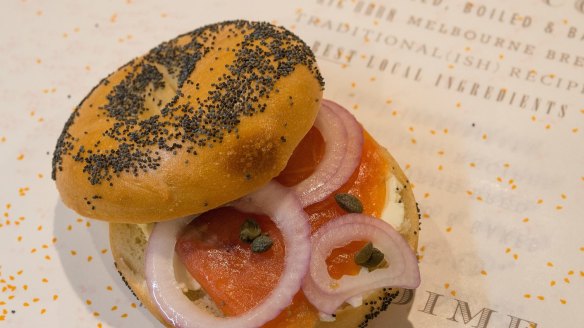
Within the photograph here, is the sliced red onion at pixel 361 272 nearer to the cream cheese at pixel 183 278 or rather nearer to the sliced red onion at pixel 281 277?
the sliced red onion at pixel 281 277

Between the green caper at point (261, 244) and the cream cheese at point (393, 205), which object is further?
the cream cheese at point (393, 205)

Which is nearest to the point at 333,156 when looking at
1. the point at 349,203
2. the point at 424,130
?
the point at 349,203

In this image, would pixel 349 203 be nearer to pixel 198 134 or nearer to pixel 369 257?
pixel 369 257

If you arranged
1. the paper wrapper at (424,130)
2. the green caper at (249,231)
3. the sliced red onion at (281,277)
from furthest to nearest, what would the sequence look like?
the paper wrapper at (424,130), the green caper at (249,231), the sliced red onion at (281,277)

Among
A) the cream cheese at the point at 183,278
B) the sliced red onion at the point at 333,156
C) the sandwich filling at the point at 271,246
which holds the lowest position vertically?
the cream cheese at the point at 183,278

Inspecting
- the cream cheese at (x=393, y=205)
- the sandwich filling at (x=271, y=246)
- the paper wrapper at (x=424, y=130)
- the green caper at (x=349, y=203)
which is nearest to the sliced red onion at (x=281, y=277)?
the sandwich filling at (x=271, y=246)

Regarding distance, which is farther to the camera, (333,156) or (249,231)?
(333,156)

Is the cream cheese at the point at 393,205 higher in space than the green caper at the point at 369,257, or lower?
higher
